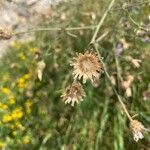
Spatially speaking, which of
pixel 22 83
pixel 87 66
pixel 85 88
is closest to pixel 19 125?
pixel 22 83

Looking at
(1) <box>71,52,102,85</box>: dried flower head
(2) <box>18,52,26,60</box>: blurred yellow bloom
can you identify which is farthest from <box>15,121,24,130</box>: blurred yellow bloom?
(1) <box>71,52,102,85</box>: dried flower head

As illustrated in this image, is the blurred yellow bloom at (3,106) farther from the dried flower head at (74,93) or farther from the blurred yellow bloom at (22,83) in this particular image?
the dried flower head at (74,93)

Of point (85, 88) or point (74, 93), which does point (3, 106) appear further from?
point (74, 93)

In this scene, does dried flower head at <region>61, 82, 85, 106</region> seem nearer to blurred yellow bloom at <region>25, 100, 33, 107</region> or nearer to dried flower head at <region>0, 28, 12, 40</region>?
dried flower head at <region>0, 28, 12, 40</region>

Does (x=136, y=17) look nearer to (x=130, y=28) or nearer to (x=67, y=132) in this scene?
(x=130, y=28)

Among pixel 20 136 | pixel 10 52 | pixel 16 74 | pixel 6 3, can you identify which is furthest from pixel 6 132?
pixel 6 3

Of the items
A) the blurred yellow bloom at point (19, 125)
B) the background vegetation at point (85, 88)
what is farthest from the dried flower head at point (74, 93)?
the blurred yellow bloom at point (19, 125)
